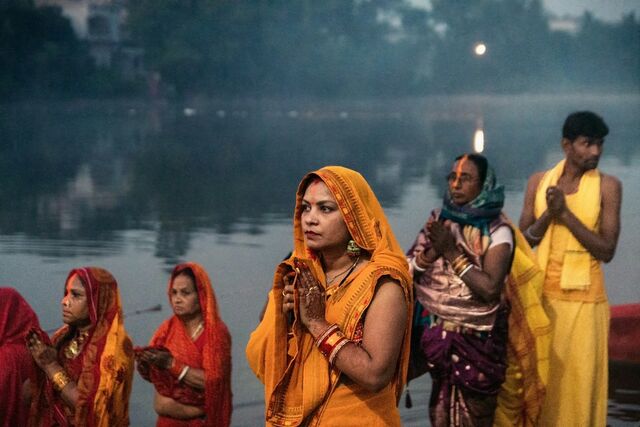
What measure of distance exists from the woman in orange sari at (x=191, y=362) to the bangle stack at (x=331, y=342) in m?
1.89

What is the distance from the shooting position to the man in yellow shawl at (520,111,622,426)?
5344 millimetres

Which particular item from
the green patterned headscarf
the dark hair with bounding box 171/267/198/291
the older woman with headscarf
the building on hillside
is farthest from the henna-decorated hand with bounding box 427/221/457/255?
the building on hillside

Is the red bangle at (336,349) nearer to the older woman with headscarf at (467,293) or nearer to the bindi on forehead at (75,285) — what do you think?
the older woman with headscarf at (467,293)

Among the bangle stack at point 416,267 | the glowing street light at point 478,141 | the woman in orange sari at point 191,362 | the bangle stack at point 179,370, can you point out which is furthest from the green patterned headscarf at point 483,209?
the glowing street light at point 478,141

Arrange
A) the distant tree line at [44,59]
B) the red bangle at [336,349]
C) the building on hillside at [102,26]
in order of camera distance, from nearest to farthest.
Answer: the red bangle at [336,349], the distant tree line at [44,59], the building on hillside at [102,26]

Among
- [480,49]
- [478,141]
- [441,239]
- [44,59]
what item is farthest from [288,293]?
[478,141]

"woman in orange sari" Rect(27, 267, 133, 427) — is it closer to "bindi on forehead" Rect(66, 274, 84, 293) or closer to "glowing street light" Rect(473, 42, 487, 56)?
"bindi on forehead" Rect(66, 274, 84, 293)

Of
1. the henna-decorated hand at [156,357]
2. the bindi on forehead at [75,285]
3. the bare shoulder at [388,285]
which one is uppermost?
the bare shoulder at [388,285]

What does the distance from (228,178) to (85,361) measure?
12.8 m

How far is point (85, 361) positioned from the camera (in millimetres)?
4652

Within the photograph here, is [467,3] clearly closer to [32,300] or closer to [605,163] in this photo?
[605,163]

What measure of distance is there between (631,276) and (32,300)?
569 centimetres

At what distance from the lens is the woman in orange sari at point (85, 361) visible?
4.60 metres

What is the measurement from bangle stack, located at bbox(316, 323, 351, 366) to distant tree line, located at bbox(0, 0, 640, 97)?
1419 centimetres
